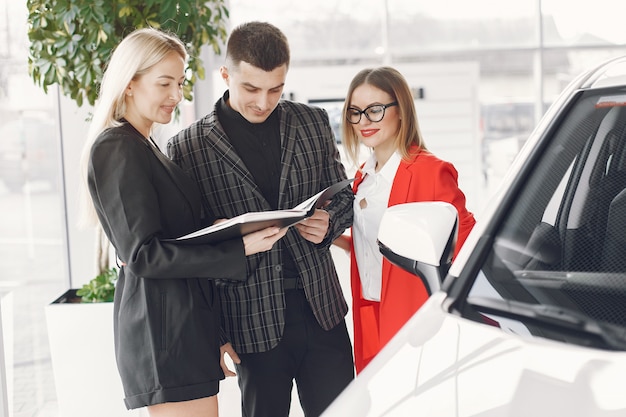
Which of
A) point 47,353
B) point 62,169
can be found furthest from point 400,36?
point 47,353

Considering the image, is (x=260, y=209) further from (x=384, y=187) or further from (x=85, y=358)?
(x=85, y=358)

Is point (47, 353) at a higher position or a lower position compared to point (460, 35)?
lower

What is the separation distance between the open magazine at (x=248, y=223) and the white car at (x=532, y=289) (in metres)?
0.31

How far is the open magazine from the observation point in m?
1.68

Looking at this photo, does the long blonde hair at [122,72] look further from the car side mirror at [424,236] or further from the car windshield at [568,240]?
the car windshield at [568,240]

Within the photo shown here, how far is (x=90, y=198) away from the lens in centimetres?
184

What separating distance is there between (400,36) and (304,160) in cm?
398

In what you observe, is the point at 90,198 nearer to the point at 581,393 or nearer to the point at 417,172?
the point at 417,172

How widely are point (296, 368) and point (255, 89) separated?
84 cm

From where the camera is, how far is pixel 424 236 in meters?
1.40

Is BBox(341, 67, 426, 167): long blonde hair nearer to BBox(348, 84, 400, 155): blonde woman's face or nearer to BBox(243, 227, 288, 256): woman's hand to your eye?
BBox(348, 84, 400, 155): blonde woman's face

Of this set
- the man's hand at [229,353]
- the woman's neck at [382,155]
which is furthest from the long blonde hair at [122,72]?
the woman's neck at [382,155]

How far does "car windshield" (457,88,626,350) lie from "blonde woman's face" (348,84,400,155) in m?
0.88

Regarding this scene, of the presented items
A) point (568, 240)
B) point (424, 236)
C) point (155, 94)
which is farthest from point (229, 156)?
point (568, 240)
